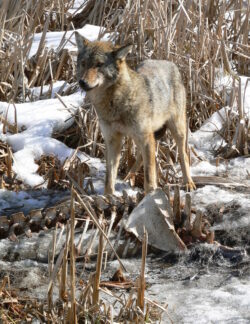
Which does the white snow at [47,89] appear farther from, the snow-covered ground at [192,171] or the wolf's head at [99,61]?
the wolf's head at [99,61]

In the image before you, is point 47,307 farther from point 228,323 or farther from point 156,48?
point 156,48

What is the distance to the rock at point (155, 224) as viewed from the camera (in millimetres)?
5340

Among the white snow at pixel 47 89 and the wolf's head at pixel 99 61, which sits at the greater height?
the wolf's head at pixel 99 61

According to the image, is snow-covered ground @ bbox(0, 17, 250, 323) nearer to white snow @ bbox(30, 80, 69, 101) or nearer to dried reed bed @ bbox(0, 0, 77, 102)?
white snow @ bbox(30, 80, 69, 101)

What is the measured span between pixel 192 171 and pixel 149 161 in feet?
3.73

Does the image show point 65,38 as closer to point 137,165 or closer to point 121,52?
point 137,165

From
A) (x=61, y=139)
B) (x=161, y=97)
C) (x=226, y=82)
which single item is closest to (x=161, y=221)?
(x=161, y=97)

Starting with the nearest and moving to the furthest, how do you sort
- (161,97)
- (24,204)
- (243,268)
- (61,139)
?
(243,268), (24,204), (161,97), (61,139)

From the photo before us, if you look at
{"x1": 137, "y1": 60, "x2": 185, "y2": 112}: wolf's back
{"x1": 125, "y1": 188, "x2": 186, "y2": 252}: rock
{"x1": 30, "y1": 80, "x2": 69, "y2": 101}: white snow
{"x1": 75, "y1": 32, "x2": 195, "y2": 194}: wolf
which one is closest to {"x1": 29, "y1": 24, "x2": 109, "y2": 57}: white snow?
{"x1": 30, "y1": 80, "x2": 69, "y2": 101}: white snow

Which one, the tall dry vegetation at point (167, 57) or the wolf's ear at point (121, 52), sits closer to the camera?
the wolf's ear at point (121, 52)

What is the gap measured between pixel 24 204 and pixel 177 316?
7.93ft

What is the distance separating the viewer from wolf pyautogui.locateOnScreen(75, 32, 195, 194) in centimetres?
614

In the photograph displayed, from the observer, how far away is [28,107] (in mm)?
7957

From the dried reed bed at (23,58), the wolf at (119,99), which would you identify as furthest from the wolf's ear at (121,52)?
the dried reed bed at (23,58)
